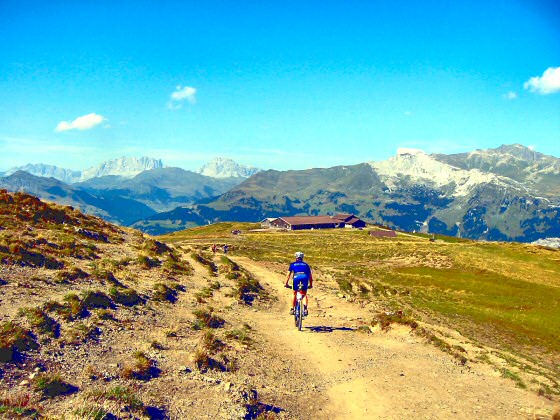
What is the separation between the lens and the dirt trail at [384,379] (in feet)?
43.6

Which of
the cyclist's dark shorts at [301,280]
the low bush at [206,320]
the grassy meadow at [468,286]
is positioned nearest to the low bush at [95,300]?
the low bush at [206,320]

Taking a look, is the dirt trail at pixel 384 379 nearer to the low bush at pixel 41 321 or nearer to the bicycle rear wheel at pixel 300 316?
the bicycle rear wheel at pixel 300 316

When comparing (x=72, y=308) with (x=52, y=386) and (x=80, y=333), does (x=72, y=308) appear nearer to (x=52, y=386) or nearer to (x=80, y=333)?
(x=80, y=333)

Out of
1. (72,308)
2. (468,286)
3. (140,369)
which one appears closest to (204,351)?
(140,369)

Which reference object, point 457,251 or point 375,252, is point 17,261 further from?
point 457,251

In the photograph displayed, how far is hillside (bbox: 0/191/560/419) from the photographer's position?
11.8 metres

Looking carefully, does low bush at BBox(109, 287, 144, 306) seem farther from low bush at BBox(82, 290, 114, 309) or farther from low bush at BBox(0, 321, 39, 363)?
low bush at BBox(0, 321, 39, 363)

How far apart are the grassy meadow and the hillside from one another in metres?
1.24

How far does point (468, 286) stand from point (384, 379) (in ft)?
168

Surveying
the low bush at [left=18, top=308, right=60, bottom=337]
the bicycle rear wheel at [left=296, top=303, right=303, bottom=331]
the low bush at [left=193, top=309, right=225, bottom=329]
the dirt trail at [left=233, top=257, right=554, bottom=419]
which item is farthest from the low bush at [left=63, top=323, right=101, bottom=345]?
the bicycle rear wheel at [left=296, top=303, right=303, bottom=331]

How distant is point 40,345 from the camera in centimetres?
1348

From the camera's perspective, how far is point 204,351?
1533 cm

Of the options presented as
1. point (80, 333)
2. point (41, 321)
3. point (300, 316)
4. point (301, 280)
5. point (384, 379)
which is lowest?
point (384, 379)

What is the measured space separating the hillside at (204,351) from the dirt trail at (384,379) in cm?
7
